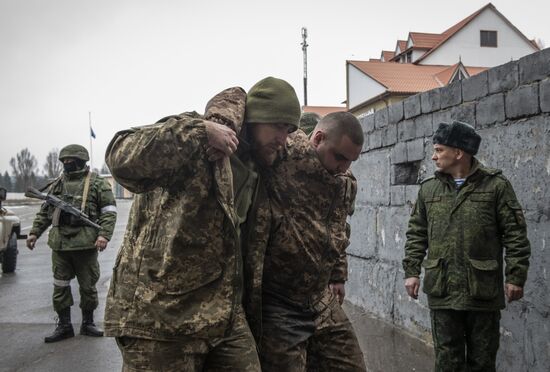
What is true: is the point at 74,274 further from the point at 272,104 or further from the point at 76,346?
the point at 272,104

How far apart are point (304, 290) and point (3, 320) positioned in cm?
477

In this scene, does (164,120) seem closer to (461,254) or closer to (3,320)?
(461,254)

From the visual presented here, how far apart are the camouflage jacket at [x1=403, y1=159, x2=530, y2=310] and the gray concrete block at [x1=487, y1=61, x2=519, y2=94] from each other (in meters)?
0.68

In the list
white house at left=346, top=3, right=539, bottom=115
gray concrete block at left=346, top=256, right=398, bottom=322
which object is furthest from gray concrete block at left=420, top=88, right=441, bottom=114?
white house at left=346, top=3, right=539, bottom=115

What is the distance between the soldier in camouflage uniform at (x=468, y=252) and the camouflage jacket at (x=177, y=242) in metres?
1.68

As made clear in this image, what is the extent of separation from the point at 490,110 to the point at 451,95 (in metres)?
0.50

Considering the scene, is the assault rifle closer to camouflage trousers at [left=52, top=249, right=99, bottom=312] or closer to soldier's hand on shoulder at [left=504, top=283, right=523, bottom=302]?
camouflage trousers at [left=52, top=249, right=99, bottom=312]

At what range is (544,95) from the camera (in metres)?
3.37

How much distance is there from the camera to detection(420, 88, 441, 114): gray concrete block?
456cm

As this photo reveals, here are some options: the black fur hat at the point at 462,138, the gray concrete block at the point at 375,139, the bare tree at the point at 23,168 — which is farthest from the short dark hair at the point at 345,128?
the bare tree at the point at 23,168

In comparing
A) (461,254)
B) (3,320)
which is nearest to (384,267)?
(461,254)

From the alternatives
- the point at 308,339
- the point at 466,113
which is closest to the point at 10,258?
the point at 308,339

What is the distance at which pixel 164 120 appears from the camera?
2.14 meters

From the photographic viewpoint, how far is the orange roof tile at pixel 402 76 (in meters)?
34.1
